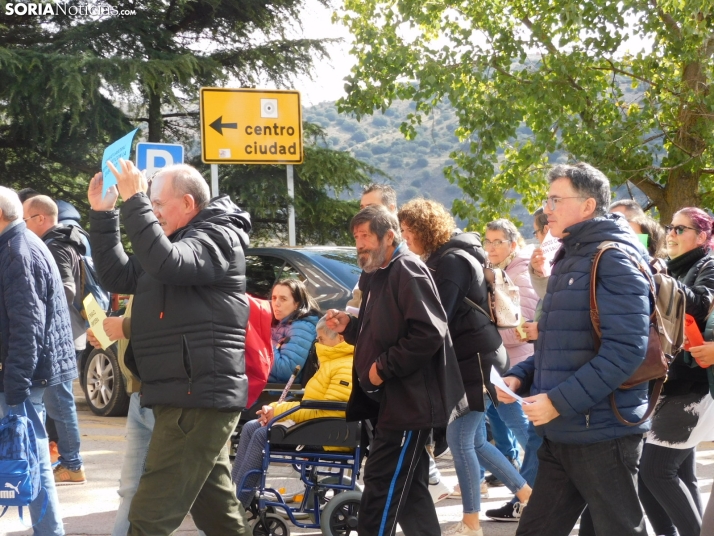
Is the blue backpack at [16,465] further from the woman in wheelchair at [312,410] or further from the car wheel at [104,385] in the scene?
the car wheel at [104,385]

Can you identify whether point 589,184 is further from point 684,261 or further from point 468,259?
point 684,261

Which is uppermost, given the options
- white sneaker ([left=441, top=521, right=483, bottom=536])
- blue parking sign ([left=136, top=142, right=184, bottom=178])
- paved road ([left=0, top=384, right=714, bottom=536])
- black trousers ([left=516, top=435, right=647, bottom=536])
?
blue parking sign ([left=136, top=142, right=184, bottom=178])

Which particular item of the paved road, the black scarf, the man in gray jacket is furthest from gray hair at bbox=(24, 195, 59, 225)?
the black scarf

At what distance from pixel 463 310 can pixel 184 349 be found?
1958mm

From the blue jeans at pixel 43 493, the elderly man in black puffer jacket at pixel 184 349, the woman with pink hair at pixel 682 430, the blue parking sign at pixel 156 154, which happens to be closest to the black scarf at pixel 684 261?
the woman with pink hair at pixel 682 430

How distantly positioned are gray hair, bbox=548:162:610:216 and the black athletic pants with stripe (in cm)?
141

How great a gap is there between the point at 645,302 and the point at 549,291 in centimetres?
40

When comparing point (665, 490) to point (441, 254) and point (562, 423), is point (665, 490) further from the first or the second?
point (441, 254)

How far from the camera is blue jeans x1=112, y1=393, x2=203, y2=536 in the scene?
4.94 metres

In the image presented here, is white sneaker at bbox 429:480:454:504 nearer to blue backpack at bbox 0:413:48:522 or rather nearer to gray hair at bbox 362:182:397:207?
gray hair at bbox 362:182:397:207

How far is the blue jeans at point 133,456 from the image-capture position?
195 inches

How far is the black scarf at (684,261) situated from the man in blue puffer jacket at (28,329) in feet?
10.9

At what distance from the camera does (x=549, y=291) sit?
13.0 feet

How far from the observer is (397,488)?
462 cm
